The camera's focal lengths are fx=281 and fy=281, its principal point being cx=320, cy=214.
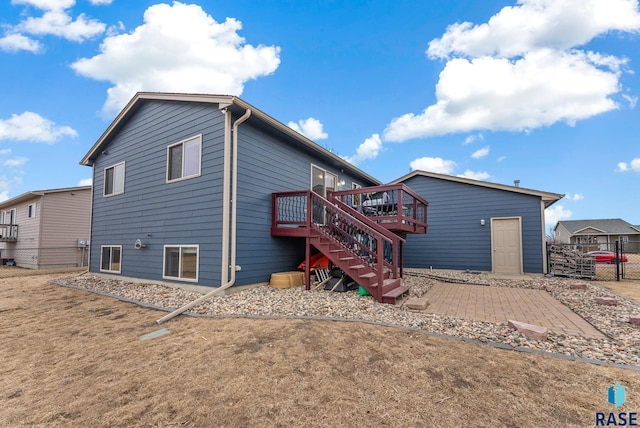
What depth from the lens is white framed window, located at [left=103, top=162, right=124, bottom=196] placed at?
28.8 ft

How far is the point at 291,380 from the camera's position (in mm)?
2461

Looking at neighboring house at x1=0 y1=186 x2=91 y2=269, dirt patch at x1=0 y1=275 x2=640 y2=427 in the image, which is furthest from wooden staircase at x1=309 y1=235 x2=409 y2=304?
neighboring house at x1=0 y1=186 x2=91 y2=269

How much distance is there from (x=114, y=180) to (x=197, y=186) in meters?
4.59

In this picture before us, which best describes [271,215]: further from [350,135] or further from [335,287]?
[350,135]

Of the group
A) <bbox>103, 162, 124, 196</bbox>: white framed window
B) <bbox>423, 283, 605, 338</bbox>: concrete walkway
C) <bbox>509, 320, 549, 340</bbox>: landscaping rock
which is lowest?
<bbox>423, 283, 605, 338</bbox>: concrete walkway

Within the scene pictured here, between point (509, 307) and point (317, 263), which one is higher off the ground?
point (317, 263)

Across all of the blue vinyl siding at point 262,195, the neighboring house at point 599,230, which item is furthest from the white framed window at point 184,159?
the neighboring house at point 599,230

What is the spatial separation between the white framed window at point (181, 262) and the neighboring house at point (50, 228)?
35.4ft

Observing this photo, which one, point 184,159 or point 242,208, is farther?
point 184,159

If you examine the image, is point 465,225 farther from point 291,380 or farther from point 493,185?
point 291,380

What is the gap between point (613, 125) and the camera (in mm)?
11570

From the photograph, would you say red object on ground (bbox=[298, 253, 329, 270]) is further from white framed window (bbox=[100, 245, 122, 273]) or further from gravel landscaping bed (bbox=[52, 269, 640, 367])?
white framed window (bbox=[100, 245, 122, 273])

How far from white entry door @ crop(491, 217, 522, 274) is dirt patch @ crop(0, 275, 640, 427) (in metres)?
8.68

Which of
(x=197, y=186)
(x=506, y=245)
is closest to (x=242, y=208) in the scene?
(x=197, y=186)
